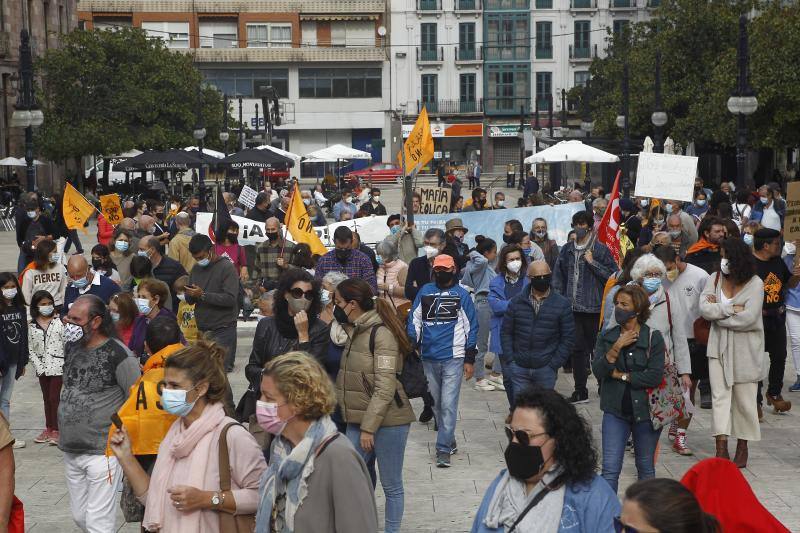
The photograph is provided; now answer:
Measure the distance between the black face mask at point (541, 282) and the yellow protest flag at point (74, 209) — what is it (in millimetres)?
11405

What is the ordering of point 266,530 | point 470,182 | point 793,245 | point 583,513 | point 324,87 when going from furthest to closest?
point 324,87, point 470,182, point 793,245, point 266,530, point 583,513

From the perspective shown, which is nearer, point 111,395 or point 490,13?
point 111,395

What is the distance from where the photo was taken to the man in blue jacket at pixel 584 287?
11.6 metres

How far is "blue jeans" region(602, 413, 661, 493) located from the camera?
24.8 feet

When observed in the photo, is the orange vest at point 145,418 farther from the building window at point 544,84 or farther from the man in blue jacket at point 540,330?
the building window at point 544,84

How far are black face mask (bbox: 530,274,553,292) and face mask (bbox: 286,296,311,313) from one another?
2.50m

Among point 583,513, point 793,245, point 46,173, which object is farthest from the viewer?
point 46,173

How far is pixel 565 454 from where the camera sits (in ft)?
14.5

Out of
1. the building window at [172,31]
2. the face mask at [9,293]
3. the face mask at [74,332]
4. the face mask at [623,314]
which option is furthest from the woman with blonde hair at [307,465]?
the building window at [172,31]

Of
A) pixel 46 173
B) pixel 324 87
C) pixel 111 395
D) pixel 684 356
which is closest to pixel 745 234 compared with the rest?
pixel 684 356

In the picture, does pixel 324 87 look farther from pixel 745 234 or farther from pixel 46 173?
pixel 745 234

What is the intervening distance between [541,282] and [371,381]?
2400 millimetres

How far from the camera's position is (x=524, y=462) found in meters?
4.34

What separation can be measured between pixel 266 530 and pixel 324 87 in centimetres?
6926
